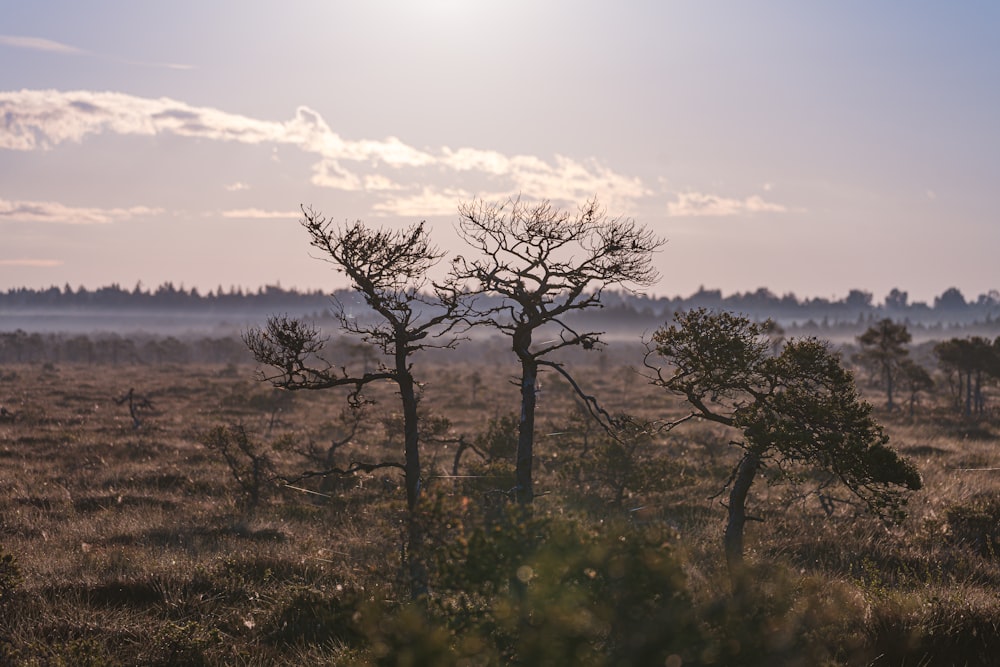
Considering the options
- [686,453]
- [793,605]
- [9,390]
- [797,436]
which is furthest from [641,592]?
[9,390]

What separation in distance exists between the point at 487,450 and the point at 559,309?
1005 centimetres

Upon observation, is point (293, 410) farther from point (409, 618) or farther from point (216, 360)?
point (216, 360)

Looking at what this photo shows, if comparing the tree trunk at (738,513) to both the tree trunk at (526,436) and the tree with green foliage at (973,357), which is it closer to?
the tree trunk at (526,436)

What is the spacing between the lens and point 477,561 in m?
6.61

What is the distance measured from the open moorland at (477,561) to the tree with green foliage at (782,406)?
2.34 feet

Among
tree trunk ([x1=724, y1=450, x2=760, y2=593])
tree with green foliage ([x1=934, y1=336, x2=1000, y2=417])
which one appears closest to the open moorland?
tree trunk ([x1=724, y1=450, x2=760, y2=593])

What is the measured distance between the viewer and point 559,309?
10.9 metres

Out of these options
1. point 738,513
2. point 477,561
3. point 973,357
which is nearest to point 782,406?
point 738,513

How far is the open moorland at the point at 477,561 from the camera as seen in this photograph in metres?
6.62

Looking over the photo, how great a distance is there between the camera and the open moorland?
261 inches

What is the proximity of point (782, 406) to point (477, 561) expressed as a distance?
6.13m

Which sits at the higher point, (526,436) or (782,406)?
(782,406)

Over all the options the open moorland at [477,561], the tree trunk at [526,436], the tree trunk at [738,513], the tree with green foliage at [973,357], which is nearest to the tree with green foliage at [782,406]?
the tree trunk at [738,513]

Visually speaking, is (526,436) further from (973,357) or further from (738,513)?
(973,357)
